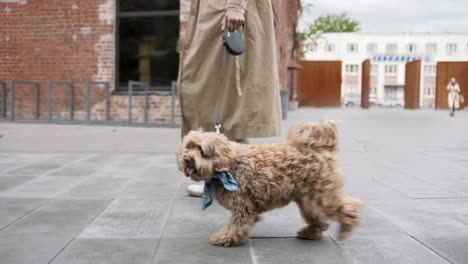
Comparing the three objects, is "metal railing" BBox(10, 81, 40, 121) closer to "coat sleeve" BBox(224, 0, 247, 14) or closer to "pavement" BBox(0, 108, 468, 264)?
"pavement" BBox(0, 108, 468, 264)

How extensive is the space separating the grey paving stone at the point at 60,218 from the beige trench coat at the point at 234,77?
38.9 inches

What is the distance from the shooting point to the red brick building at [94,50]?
37.4ft

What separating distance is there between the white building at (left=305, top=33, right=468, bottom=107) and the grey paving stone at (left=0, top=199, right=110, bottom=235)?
73036 mm

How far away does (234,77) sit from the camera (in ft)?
12.0

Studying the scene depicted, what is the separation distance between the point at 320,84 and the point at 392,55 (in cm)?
4819

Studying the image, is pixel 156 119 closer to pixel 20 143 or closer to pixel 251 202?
pixel 20 143

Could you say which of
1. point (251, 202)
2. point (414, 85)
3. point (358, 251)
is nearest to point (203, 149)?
point (251, 202)

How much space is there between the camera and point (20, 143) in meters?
7.68

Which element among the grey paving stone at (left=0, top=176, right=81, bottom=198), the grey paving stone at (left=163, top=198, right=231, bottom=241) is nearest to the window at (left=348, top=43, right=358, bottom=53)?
the grey paving stone at (left=0, top=176, right=81, bottom=198)

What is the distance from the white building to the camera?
7506 centimetres

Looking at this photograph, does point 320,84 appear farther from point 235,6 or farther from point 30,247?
point 30,247

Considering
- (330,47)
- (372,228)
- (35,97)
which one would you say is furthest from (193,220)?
(330,47)

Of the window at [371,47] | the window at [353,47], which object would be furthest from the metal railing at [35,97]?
the window at [371,47]

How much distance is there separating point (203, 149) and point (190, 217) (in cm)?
103
